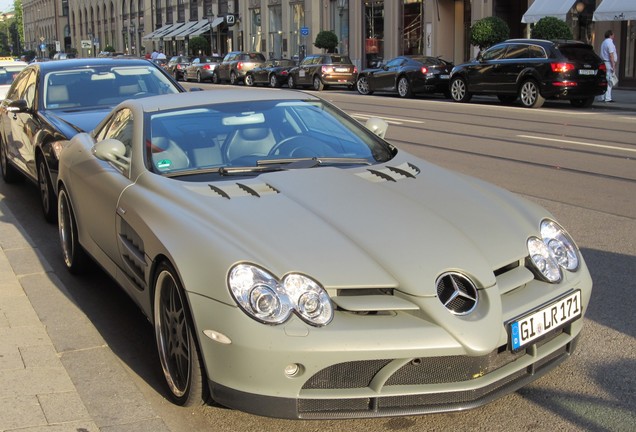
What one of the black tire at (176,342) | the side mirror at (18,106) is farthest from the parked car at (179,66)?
the black tire at (176,342)

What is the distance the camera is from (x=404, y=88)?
85.9 feet

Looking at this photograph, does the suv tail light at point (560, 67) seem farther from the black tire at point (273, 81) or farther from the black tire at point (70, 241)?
the black tire at point (273, 81)

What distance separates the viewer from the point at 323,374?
3.21m

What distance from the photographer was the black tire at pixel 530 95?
20484 millimetres

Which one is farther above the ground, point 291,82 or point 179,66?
point 179,66

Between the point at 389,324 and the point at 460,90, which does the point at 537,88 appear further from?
the point at 389,324

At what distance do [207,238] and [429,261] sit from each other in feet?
3.29

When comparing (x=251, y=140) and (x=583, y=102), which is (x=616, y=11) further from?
(x=251, y=140)

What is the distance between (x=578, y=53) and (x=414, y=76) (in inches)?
246

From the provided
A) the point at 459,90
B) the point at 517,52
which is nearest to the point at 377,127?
the point at 517,52

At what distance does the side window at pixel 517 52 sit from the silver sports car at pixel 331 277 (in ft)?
57.3

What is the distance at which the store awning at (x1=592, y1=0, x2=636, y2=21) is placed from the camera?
24.7m

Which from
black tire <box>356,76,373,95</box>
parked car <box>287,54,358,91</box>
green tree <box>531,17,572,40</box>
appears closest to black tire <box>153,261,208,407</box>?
green tree <box>531,17,572,40</box>

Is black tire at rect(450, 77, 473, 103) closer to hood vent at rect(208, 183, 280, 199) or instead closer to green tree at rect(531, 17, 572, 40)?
green tree at rect(531, 17, 572, 40)
